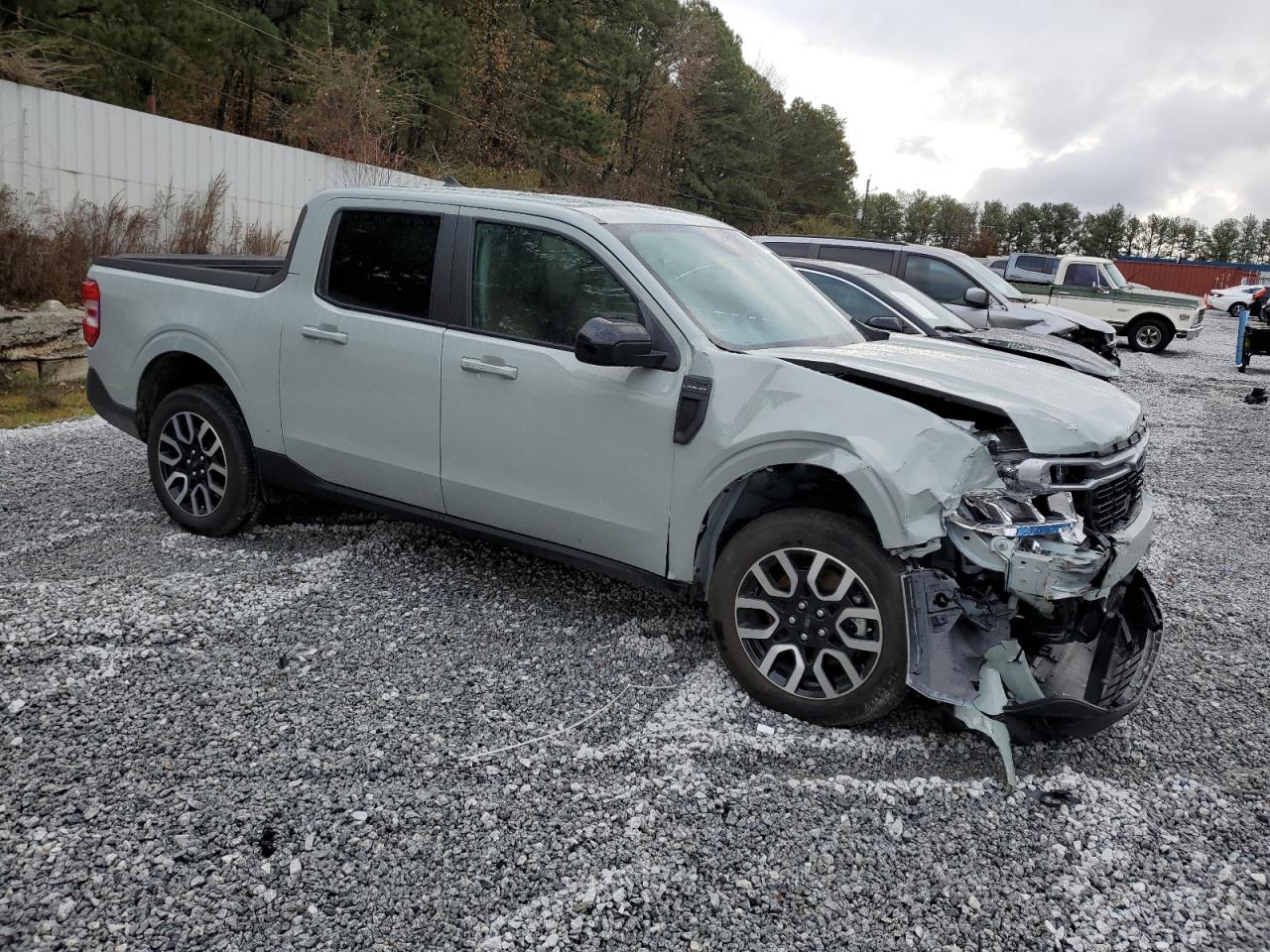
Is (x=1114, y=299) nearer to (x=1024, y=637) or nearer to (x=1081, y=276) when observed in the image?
(x=1081, y=276)

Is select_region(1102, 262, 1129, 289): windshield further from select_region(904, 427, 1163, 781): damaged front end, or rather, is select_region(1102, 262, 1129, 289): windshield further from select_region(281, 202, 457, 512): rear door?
select_region(281, 202, 457, 512): rear door

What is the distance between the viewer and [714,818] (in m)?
3.07

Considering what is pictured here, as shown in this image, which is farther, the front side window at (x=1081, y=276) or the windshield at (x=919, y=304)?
the front side window at (x=1081, y=276)

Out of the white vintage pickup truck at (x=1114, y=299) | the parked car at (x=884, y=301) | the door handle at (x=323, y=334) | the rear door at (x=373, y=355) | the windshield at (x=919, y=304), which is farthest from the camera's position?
the white vintage pickup truck at (x=1114, y=299)

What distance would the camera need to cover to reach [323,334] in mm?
4641

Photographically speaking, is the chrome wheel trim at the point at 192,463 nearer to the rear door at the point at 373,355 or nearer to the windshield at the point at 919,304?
the rear door at the point at 373,355

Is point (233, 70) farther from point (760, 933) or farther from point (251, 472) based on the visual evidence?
point (760, 933)

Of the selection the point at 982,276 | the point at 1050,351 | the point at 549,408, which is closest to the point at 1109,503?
the point at 549,408

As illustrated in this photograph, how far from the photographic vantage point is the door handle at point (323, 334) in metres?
4.59

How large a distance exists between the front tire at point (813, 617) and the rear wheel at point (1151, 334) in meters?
20.5

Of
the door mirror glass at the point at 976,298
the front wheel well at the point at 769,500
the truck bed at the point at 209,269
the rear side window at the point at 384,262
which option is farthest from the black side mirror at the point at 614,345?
the door mirror glass at the point at 976,298

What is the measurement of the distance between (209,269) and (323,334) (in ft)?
3.49

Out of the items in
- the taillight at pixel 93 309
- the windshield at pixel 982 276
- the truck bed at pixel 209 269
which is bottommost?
the taillight at pixel 93 309

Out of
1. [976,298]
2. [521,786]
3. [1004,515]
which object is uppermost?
[976,298]
